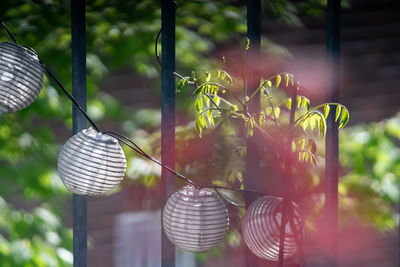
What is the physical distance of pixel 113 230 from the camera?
503cm

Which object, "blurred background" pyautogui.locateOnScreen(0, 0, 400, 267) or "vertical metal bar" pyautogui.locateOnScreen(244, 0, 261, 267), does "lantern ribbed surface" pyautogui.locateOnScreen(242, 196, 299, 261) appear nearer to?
"vertical metal bar" pyautogui.locateOnScreen(244, 0, 261, 267)

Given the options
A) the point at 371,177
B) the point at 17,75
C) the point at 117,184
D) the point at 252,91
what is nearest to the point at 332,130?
the point at 252,91

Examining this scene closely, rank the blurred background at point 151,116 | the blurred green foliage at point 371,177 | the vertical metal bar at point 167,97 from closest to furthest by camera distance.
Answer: the vertical metal bar at point 167,97, the blurred background at point 151,116, the blurred green foliage at point 371,177

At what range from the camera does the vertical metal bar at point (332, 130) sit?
1.59 m

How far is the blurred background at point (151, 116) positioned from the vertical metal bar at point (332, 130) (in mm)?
267

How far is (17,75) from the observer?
60.4 inches

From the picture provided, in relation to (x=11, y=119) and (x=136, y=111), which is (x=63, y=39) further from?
(x=136, y=111)

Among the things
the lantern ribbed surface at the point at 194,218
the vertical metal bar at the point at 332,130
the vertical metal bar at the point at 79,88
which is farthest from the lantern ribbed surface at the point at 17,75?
the vertical metal bar at the point at 332,130

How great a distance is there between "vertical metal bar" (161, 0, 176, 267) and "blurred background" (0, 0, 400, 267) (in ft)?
0.80

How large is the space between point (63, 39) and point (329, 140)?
7.75ft

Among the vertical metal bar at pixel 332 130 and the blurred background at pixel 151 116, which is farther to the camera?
the blurred background at pixel 151 116

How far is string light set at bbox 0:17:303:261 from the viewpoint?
1502 millimetres

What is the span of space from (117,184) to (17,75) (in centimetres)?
41

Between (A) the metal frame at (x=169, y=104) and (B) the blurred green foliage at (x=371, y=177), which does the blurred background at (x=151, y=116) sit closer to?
(B) the blurred green foliage at (x=371, y=177)
